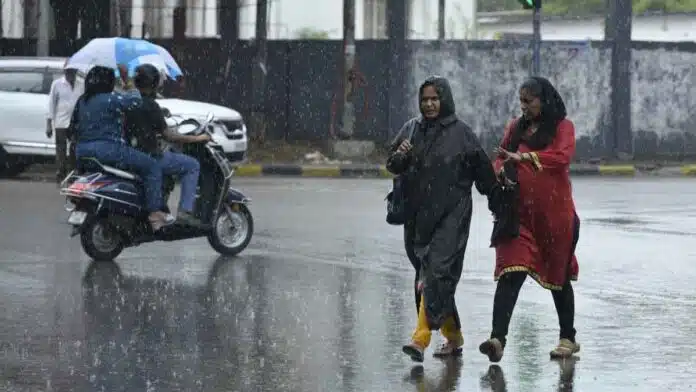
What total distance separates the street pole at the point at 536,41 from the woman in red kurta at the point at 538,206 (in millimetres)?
17936

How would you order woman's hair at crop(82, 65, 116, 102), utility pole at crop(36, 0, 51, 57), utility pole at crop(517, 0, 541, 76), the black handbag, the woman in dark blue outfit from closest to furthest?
the black handbag < the woman in dark blue outfit < woman's hair at crop(82, 65, 116, 102) < utility pole at crop(517, 0, 541, 76) < utility pole at crop(36, 0, 51, 57)

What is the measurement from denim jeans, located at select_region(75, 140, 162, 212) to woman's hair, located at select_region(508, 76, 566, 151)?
16.2 feet

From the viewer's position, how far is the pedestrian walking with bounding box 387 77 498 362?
852cm

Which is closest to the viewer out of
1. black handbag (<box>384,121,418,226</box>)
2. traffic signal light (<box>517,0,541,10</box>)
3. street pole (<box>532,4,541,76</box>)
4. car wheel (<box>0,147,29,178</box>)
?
black handbag (<box>384,121,418,226</box>)

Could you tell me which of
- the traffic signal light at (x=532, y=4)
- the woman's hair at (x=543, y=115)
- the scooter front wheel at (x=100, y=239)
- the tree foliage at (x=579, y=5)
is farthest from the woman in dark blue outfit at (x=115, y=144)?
the tree foliage at (x=579, y=5)

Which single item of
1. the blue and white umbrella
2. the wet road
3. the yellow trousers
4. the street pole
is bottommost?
the wet road

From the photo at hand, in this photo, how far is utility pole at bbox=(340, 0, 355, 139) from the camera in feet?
90.4

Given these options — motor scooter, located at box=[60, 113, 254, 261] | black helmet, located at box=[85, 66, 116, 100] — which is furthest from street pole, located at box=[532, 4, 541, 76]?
black helmet, located at box=[85, 66, 116, 100]

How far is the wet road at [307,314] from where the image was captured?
8.17m

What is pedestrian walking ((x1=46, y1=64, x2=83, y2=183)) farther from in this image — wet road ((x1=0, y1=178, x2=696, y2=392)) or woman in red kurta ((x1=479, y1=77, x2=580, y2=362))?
woman in red kurta ((x1=479, y1=77, x2=580, y2=362))

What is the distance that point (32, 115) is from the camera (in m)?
23.5

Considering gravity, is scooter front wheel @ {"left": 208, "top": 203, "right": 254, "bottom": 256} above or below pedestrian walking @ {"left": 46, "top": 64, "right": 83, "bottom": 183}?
below

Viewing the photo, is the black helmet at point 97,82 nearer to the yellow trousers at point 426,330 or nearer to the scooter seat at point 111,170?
the scooter seat at point 111,170

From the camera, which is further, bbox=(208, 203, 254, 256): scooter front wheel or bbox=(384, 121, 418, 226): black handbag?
bbox=(208, 203, 254, 256): scooter front wheel
